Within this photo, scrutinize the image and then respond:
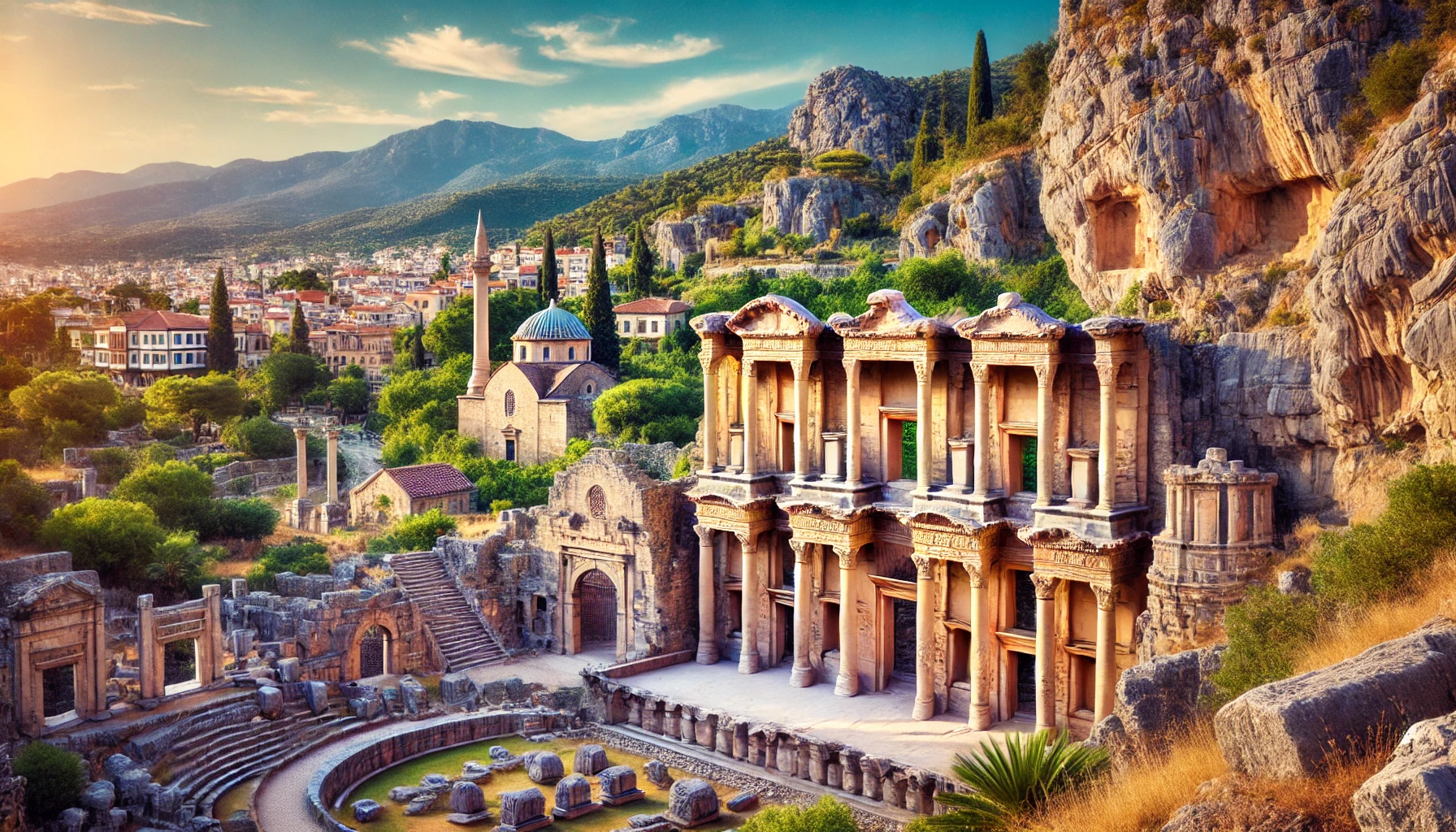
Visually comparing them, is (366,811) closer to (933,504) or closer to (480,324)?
(933,504)

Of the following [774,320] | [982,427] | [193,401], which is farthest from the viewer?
[193,401]

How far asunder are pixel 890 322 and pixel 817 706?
8.70 meters

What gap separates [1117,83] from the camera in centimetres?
3688

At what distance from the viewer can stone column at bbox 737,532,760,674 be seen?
29.9 metres

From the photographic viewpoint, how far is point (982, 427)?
2530 centimetres

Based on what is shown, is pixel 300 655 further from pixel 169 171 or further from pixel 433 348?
pixel 169 171

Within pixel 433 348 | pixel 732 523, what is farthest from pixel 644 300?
pixel 732 523

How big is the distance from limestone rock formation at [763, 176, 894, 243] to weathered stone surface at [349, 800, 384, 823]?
2380 inches

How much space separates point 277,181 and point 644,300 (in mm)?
128460

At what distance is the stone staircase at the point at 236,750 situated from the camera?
23906 millimetres

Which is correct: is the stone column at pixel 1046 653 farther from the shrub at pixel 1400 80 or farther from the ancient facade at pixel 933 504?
the shrub at pixel 1400 80

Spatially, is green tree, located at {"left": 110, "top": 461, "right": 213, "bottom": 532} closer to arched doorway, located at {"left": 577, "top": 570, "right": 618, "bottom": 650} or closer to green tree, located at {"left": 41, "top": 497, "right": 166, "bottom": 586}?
green tree, located at {"left": 41, "top": 497, "right": 166, "bottom": 586}

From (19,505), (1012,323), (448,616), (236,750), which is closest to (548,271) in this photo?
(19,505)

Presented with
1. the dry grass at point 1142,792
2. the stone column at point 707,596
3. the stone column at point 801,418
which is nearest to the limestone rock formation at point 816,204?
the stone column at point 707,596
